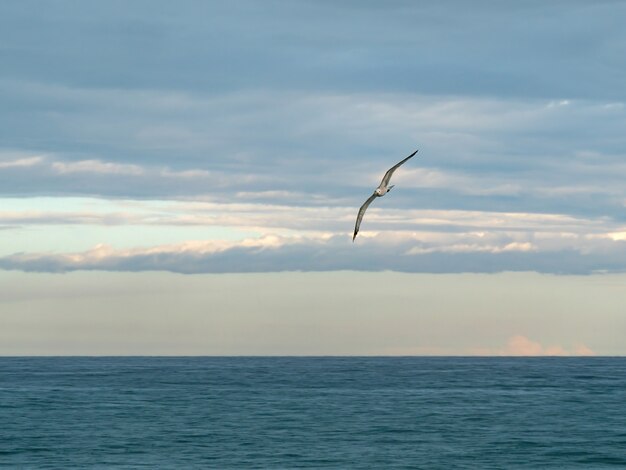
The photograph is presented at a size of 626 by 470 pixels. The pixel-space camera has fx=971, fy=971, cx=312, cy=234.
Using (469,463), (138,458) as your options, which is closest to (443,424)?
(469,463)

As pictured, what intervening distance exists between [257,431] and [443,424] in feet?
92.0

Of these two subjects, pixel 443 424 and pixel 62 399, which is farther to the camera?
pixel 62 399

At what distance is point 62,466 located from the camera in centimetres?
10819

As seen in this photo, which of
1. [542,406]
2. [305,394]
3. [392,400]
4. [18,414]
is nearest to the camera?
[18,414]

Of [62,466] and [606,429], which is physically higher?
[62,466]

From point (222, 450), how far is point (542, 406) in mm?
74181

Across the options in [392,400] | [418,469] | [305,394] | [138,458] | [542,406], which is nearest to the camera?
[418,469]

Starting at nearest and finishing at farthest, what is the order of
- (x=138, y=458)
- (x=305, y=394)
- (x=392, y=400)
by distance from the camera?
(x=138, y=458), (x=392, y=400), (x=305, y=394)

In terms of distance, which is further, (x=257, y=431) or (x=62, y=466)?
(x=257, y=431)

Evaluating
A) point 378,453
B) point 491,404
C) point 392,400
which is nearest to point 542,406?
point 491,404

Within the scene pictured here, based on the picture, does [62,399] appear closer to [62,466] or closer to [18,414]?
[18,414]

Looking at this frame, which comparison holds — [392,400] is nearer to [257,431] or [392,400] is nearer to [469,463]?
[257,431]

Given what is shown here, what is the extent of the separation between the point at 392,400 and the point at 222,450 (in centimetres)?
6965

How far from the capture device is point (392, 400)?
185 meters
